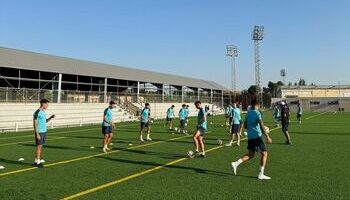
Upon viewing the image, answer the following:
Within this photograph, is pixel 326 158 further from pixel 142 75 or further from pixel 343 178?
pixel 142 75

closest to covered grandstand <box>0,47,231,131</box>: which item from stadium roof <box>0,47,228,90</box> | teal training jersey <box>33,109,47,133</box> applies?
stadium roof <box>0,47,228,90</box>

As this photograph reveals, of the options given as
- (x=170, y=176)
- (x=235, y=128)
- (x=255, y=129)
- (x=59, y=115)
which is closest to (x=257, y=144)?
(x=255, y=129)

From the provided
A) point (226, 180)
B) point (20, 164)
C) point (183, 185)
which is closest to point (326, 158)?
point (226, 180)

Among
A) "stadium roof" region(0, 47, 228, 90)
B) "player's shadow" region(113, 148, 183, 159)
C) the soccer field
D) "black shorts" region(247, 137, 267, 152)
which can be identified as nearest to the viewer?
the soccer field

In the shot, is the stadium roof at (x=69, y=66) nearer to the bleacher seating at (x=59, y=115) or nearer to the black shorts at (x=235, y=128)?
the bleacher seating at (x=59, y=115)

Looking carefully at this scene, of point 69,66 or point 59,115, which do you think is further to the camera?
point 69,66

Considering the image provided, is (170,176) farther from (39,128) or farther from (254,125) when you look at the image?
(39,128)

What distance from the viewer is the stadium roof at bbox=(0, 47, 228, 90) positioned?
3903 centimetres

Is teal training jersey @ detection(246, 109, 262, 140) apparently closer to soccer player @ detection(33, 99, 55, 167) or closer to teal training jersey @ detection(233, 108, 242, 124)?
soccer player @ detection(33, 99, 55, 167)

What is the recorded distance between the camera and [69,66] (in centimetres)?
4625

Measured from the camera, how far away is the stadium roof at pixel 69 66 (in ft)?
128

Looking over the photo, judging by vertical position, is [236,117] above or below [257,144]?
above

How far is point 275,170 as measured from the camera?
11.0m

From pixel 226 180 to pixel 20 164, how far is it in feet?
21.8
